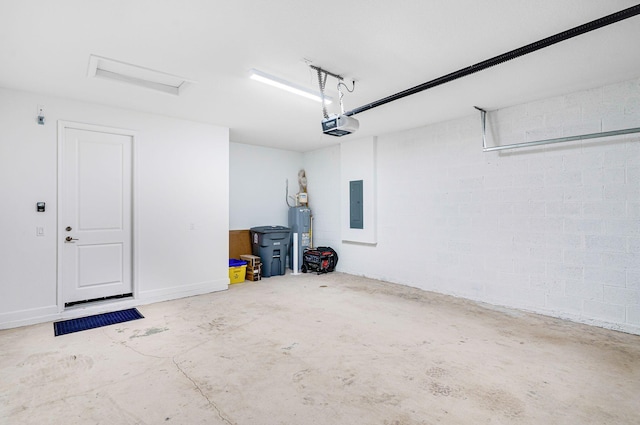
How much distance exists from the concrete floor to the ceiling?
2772 mm

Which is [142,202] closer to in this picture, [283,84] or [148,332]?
[148,332]

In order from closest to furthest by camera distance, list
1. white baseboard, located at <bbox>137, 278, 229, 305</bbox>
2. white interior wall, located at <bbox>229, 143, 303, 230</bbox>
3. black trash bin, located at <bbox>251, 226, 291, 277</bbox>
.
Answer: white baseboard, located at <bbox>137, 278, 229, 305</bbox> < black trash bin, located at <bbox>251, 226, 291, 277</bbox> < white interior wall, located at <bbox>229, 143, 303, 230</bbox>

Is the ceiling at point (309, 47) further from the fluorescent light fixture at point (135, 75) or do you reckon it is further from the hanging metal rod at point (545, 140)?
the hanging metal rod at point (545, 140)

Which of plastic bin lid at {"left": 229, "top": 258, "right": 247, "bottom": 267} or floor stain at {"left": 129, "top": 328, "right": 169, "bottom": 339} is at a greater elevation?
plastic bin lid at {"left": 229, "top": 258, "right": 247, "bottom": 267}

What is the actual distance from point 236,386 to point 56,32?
3162mm

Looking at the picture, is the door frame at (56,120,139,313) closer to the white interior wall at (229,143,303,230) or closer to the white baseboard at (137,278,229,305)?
the white baseboard at (137,278,229,305)

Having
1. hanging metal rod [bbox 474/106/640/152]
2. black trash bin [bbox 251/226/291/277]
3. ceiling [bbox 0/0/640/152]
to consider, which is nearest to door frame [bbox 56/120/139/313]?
ceiling [bbox 0/0/640/152]

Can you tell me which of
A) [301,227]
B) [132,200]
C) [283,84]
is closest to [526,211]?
[283,84]

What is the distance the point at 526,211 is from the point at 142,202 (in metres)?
5.33

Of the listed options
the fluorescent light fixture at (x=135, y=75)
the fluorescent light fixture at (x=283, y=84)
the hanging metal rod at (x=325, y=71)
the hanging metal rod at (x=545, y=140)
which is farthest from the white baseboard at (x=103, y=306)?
the hanging metal rod at (x=545, y=140)

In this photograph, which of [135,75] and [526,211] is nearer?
[135,75]

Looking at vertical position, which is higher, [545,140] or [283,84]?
[283,84]

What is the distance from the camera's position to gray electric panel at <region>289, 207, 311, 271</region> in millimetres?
6883

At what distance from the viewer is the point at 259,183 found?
698 centimetres
